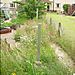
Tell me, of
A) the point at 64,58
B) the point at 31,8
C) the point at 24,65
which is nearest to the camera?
the point at 24,65

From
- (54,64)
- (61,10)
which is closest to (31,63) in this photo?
(54,64)

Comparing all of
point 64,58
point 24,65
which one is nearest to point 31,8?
point 64,58

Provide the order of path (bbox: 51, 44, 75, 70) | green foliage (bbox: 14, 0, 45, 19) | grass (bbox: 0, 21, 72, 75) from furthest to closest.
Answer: green foliage (bbox: 14, 0, 45, 19)
path (bbox: 51, 44, 75, 70)
grass (bbox: 0, 21, 72, 75)

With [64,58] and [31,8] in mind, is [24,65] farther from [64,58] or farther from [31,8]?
[31,8]

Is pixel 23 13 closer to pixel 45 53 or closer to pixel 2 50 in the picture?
pixel 45 53

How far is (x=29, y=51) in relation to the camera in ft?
28.7

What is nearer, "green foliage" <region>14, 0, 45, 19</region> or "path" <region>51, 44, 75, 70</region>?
"path" <region>51, 44, 75, 70</region>

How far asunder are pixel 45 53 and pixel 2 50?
2652 mm

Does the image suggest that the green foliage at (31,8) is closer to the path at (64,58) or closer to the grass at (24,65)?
the path at (64,58)

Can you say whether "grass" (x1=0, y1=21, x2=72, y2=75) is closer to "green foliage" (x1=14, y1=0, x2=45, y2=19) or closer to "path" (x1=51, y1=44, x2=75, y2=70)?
"path" (x1=51, y1=44, x2=75, y2=70)

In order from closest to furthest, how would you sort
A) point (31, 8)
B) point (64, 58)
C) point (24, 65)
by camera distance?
point (24, 65) → point (64, 58) → point (31, 8)

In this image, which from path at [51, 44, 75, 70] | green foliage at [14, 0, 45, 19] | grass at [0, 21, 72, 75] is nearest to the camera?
grass at [0, 21, 72, 75]

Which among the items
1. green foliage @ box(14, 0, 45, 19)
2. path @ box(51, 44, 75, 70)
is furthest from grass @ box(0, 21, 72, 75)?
green foliage @ box(14, 0, 45, 19)

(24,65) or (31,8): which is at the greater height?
(31,8)
